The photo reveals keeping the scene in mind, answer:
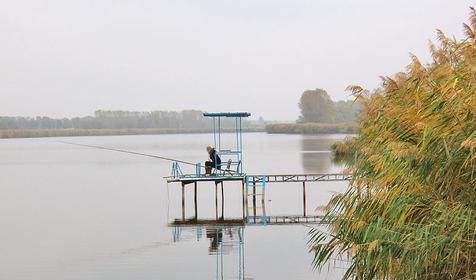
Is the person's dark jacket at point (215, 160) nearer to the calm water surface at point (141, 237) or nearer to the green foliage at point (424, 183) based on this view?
the calm water surface at point (141, 237)

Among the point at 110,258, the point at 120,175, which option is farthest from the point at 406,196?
the point at 120,175

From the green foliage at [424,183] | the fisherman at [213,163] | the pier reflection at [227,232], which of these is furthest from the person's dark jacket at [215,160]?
the green foliage at [424,183]

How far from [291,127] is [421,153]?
503 ft

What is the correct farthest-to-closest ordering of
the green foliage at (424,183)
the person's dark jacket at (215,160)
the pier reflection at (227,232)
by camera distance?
the person's dark jacket at (215,160) → the pier reflection at (227,232) → the green foliage at (424,183)

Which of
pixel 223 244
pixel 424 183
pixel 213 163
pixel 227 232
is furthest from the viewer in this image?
pixel 213 163

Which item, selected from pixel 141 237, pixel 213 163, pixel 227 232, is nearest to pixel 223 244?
pixel 227 232

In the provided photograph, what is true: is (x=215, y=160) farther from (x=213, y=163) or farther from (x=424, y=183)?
(x=424, y=183)

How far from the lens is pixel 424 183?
29.2 ft

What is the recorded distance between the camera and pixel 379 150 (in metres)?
10.3

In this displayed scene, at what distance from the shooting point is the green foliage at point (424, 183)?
8.12 m

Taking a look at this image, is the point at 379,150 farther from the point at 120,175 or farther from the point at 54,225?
the point at 120,175

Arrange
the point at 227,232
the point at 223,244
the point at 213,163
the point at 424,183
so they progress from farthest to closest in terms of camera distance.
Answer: the point at 213,163, the point at 227,232, the point at 223,244, the point at 424,183

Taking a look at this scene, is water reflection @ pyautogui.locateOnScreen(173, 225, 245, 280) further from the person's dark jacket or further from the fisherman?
the person's dark jacket

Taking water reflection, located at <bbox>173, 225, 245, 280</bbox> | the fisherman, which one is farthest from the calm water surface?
the fisherman
